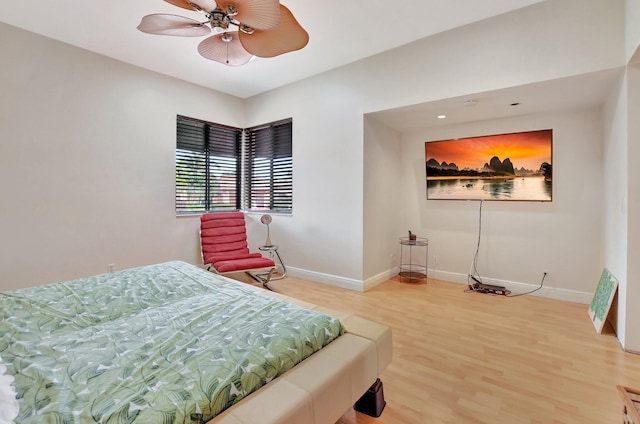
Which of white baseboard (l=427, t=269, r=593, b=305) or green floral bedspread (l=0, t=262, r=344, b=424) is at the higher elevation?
green floral bedspread (l=0, t=262, r=344, b=424)

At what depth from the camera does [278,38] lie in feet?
7.14

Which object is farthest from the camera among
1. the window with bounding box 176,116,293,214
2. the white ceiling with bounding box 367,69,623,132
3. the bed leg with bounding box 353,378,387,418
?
the window with bounding box 176,116,293,214

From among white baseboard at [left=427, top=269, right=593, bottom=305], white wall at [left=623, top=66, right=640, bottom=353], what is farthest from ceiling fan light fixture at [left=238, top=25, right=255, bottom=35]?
white baseboard at [left=427, top=269, right=593, bottom=305]

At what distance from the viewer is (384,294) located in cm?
363

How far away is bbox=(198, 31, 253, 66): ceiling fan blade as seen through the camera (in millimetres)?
2372

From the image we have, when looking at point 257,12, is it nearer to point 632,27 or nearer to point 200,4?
point 200,4

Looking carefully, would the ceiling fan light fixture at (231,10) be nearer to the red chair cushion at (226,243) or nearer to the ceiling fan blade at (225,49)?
the ceiling fan blade at (225,49)

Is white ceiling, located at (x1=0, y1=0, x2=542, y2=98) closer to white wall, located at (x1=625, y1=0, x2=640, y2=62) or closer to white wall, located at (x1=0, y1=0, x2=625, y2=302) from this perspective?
white wall, located at (x1=0, y1=0, x2=625, y2=302)

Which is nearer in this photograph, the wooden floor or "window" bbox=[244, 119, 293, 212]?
the wooden floor

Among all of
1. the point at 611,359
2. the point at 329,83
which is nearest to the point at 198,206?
the point at 329,83

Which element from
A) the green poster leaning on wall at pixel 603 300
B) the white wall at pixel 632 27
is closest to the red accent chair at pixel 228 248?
the green poster leaning on wall at pixel 603 300

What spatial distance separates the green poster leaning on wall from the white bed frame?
2.25m

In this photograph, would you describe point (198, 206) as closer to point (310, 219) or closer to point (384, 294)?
point (310, 219)

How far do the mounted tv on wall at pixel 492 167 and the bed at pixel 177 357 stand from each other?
9.74 feet
